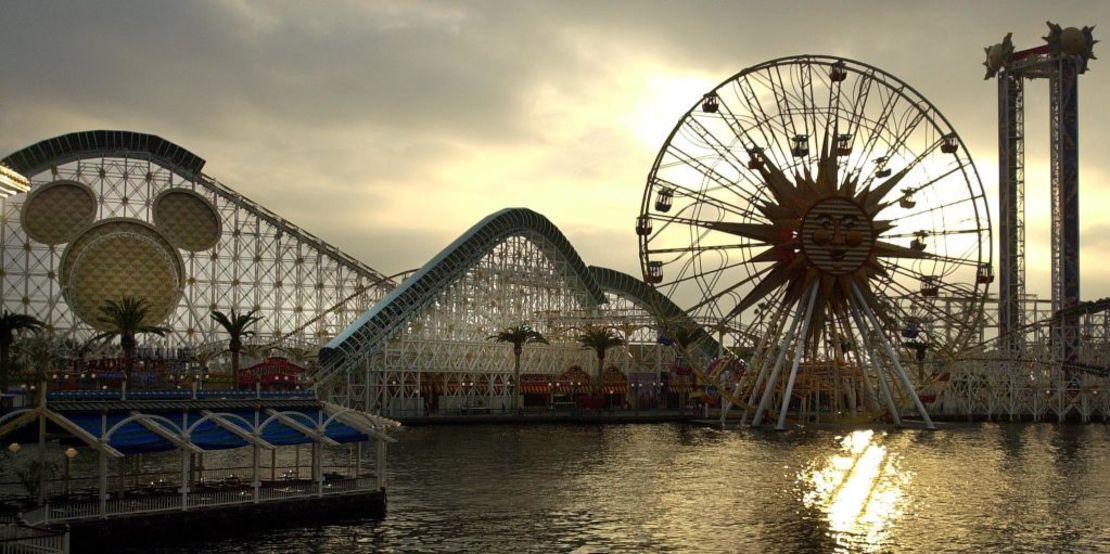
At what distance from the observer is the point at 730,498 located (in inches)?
1886

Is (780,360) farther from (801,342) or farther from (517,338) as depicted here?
(517,338)

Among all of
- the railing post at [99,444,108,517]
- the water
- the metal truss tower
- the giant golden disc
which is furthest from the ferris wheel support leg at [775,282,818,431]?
the metal truss tower

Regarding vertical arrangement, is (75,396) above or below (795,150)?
below

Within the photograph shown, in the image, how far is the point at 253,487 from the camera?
129 feet

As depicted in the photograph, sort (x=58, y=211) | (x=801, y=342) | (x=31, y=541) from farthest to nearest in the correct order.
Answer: (x=58, y=211) → (x=801, y=342) → (x=31, y=541)

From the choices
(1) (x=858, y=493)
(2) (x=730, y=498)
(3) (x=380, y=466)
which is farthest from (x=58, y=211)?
(1) (x=858, y=493)

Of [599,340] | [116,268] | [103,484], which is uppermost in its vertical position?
[116,268]

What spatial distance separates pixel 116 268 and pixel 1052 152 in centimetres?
10006

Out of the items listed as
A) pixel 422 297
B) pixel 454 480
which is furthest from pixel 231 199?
pixel 454 480

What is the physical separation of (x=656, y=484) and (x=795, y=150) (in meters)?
→ 31.4

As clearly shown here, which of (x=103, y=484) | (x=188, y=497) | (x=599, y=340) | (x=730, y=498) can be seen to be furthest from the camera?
(x=599, y=340)

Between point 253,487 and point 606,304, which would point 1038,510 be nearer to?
point 253,487

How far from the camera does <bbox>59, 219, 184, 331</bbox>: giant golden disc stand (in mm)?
90750

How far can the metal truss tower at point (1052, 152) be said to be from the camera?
13912cm
